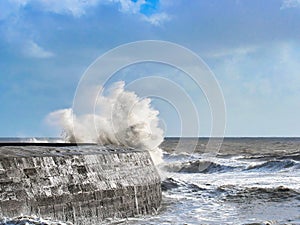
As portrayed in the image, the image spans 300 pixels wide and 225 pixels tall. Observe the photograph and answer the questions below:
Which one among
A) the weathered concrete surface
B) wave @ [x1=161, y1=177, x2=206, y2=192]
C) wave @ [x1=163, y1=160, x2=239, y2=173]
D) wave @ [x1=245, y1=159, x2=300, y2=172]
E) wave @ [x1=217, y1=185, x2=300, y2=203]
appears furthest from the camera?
wave @ [x1=163, y1=160, x2=239, y2=173]

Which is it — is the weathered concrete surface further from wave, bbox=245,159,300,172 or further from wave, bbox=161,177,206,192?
wave, bbox=245,159,300,172

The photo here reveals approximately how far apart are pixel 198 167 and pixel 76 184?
20.3 meters

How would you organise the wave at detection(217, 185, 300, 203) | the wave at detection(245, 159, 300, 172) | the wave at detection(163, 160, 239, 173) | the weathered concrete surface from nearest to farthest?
the weathered concrete surface, the wave at detection(217, 185, 300, 203), the wave at detection(245, 159, 300, 172), the wave at detection(163, 160, 239, 173)

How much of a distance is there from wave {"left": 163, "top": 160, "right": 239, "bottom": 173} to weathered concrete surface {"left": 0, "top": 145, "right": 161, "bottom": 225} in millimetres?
16020

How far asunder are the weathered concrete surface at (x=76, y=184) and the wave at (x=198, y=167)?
16.0 m

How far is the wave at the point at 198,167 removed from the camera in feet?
88.4

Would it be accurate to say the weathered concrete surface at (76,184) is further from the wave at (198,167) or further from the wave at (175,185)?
the wave at (198,167)

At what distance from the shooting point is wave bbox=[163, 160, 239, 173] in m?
26.9

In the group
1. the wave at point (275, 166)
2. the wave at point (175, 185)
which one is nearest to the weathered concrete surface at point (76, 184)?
the wave at point (175, 185)

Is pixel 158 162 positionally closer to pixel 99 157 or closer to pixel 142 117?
pixel 142 117

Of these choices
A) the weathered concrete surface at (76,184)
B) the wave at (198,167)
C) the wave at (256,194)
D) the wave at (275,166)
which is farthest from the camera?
the wave at (198,167)

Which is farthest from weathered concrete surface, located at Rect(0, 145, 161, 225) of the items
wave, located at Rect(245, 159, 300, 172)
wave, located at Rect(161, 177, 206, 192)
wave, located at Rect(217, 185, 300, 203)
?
wave, located at Rect(245, 159, 300, 172)

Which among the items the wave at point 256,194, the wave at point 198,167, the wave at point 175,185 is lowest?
the wave at point 256,194

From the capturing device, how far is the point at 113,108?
22.5 m
